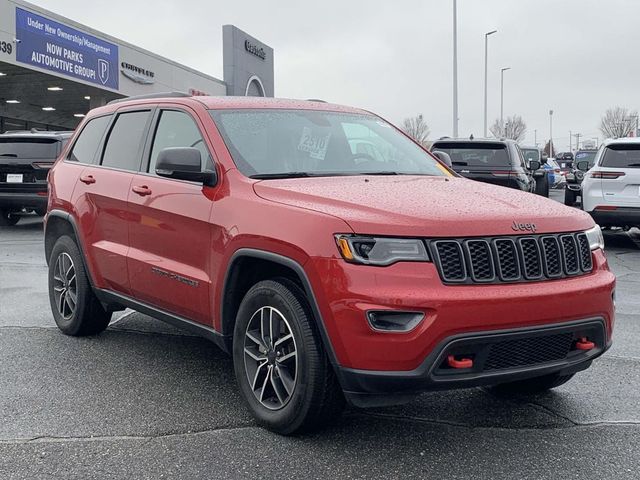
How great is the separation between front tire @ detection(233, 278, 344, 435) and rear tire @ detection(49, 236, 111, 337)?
6.69ft

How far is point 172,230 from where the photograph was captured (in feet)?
14.6

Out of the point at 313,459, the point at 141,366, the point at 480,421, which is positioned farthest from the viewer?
the point at 141,366

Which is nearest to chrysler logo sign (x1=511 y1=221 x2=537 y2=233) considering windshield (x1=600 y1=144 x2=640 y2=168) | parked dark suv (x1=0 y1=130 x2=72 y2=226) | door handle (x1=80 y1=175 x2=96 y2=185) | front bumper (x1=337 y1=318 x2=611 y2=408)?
front bumper (x1=337 y1=318 x2=611 y2=408)

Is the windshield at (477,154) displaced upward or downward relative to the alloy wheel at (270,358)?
upward

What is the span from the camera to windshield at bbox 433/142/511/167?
43.3 feet

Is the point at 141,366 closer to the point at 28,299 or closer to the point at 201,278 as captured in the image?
the point at 201,278

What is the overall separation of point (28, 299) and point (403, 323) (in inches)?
202

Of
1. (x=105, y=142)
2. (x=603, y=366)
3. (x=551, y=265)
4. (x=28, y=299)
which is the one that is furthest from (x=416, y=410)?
(x=28, y=299)

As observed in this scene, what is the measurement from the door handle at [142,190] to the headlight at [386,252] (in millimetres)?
1863

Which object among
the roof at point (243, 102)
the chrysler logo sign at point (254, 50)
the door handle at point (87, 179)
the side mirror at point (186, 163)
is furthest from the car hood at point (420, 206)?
the chrysler logo sign at point (254, 50)

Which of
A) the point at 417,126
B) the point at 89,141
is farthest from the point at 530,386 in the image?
the point at 417,126

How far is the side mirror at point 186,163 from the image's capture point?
4180mm

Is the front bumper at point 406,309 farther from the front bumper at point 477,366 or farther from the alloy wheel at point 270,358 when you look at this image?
the alloy wheel at point 270,358

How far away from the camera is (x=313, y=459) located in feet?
11.4
